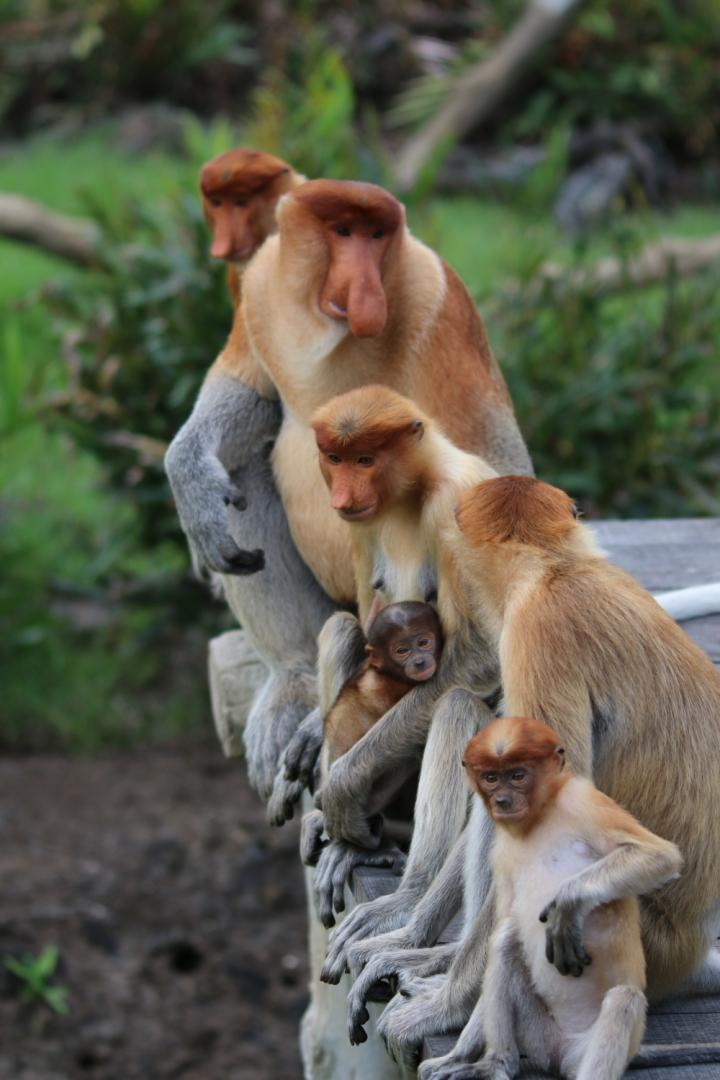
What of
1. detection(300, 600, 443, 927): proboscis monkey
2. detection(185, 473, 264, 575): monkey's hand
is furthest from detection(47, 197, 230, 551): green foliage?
detection(300, 600, 443, 927): proboscis monkey

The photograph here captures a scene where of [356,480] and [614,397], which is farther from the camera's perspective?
[614,397]

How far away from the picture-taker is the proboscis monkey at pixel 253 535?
3.82 meters

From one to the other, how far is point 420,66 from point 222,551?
10.1 meters

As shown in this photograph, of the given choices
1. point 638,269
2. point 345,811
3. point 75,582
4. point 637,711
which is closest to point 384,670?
point 345,811

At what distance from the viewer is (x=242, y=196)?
4242 mm

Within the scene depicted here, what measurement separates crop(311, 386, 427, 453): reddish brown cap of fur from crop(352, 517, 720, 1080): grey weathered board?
851 millimetres

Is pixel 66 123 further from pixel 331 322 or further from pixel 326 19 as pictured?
pixel 331 322

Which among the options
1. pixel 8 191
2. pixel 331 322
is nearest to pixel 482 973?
pixel 331 322

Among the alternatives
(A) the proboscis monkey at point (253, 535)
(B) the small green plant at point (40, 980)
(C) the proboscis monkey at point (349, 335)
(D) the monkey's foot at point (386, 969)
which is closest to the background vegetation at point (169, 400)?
(B) the small green plant at point (40, 980)

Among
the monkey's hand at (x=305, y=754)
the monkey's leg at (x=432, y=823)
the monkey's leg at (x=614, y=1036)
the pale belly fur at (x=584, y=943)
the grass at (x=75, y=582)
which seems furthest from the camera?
the grass at (x=75, y=582)

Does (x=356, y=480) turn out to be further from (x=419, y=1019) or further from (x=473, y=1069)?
(x=473, y=1069)

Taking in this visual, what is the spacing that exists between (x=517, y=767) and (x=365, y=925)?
2.50 ft

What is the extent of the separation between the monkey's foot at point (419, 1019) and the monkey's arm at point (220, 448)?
4.63 ft

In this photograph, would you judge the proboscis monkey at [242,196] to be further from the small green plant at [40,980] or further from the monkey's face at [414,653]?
the small green plant at [40,980]
